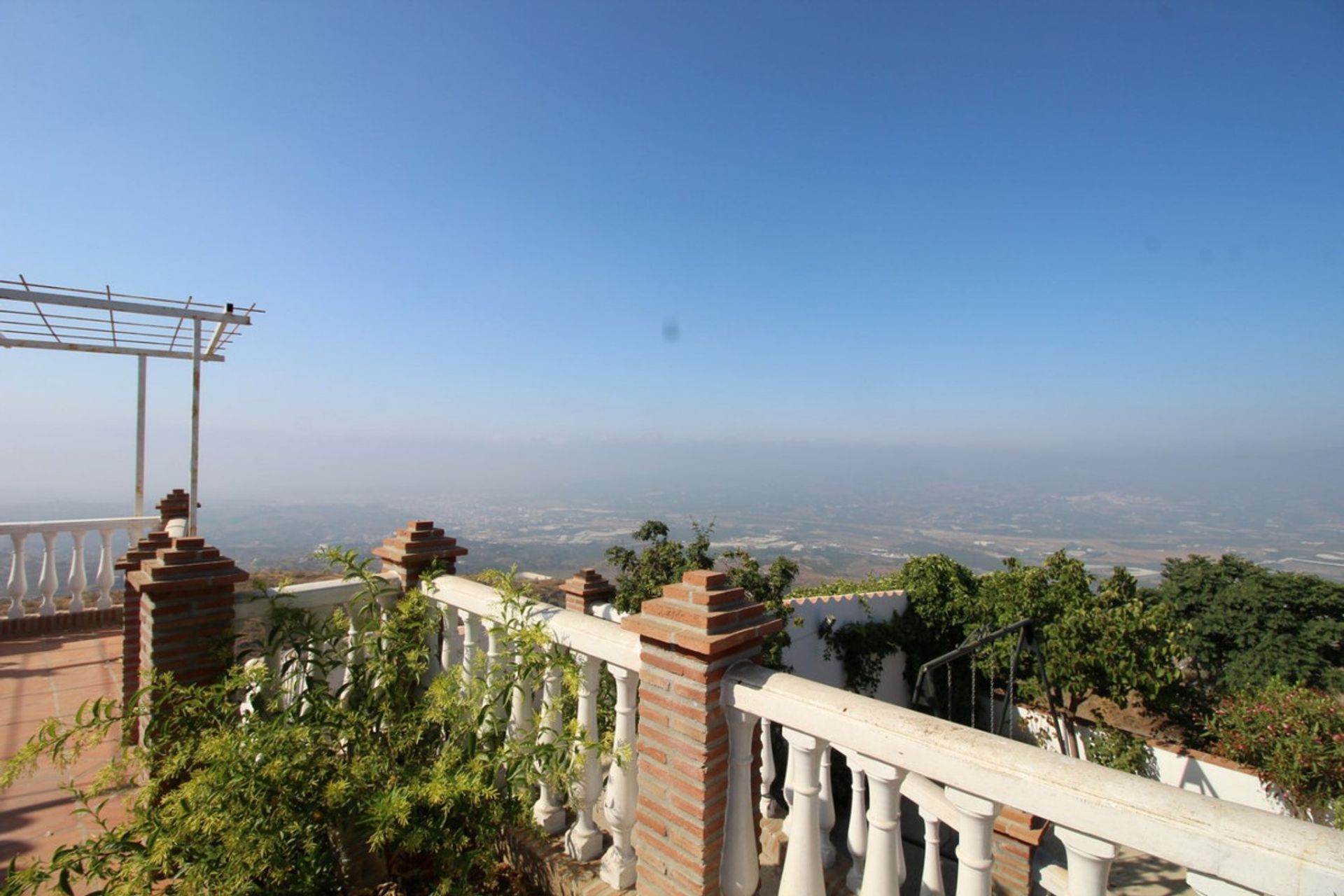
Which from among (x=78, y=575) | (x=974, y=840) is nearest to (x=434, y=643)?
(x=974, y=840)

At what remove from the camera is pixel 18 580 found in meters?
6.29

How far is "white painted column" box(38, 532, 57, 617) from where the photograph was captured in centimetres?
633

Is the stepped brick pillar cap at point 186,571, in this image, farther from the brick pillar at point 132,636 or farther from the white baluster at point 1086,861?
the white baluster at point 1086,861

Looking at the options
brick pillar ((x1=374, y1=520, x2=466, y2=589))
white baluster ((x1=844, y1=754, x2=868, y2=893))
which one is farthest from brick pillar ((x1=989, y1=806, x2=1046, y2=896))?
brick pillar ((x1=374, y1=520, x2=466, y2=589))

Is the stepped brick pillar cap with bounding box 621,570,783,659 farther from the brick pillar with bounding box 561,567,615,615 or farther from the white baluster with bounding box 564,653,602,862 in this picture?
the brick pillar with bounding box 561,567,615,615

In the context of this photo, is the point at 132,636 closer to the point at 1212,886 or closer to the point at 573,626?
the point at 573,626

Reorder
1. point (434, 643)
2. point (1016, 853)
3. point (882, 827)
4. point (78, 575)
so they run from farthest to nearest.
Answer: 1. point (78, 575)
2. point (1016, 853)
3. point (434, 643)
4. point (882, 827)

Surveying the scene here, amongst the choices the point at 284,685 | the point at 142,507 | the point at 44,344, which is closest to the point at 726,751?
the point at 284,685

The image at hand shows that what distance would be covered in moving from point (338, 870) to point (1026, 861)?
4.79 m

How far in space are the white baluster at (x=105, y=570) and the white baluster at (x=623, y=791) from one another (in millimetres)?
7177

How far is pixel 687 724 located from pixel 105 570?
795 centimetres

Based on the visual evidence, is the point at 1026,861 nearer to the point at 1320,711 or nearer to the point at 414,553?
the point at 414,553

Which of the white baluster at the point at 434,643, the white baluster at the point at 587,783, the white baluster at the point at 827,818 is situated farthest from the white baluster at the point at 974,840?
the white baluster at the point at 434,643

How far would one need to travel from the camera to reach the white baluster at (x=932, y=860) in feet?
7.06
